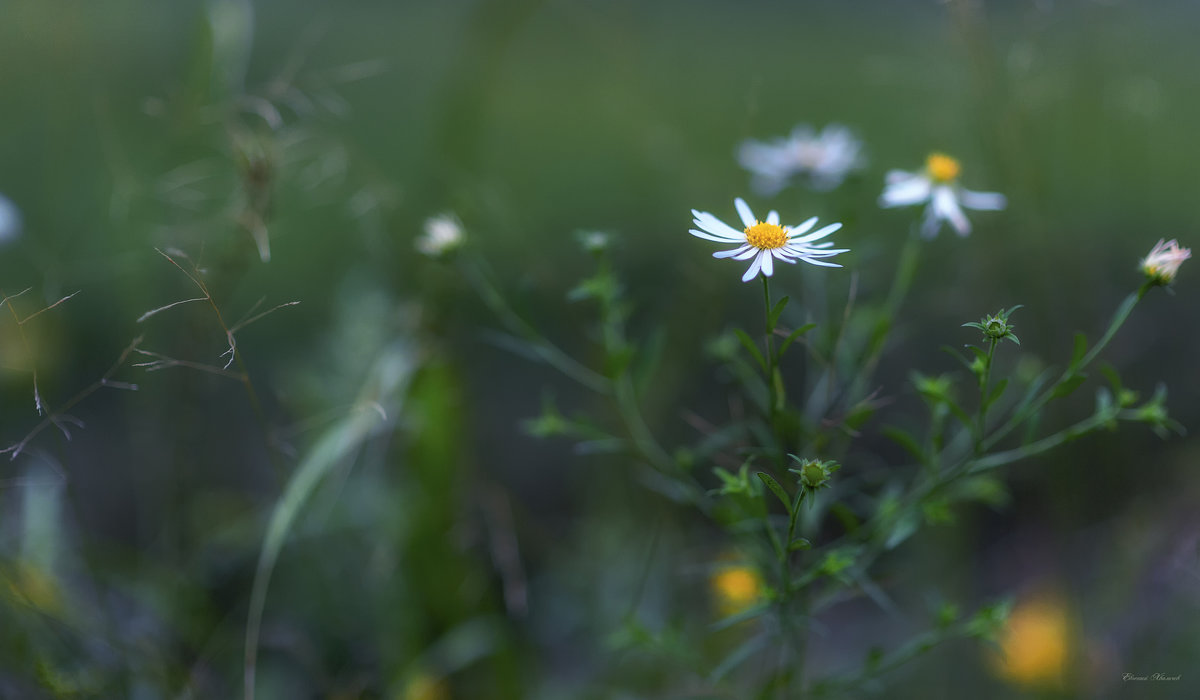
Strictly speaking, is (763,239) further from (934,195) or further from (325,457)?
(325,457)

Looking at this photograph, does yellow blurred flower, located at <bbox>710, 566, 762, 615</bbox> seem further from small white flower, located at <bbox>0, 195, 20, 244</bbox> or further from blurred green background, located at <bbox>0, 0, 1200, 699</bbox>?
small white flower, located at <bbox>0, 195, 20, 244</bbox>

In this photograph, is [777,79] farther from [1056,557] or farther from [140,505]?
[140,505]

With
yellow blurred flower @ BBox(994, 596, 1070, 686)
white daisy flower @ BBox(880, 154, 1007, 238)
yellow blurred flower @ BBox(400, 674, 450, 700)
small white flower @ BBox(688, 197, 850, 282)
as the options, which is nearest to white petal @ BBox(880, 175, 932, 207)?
white daisy flower @ BBox(880, 154, 1007, 238)

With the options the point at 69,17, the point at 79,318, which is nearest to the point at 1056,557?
the point at 69,17

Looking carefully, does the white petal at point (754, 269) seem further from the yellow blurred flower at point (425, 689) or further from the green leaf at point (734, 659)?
the yellow blurred flower at point (425, 689)

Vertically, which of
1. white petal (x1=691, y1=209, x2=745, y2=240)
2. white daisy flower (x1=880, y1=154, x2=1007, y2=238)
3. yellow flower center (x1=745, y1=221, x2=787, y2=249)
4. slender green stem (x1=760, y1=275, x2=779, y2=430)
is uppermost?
white daisy flower (x1=880, y1=154, x2=1007, y2=238)

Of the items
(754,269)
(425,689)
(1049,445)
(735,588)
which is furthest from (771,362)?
(425,689)
